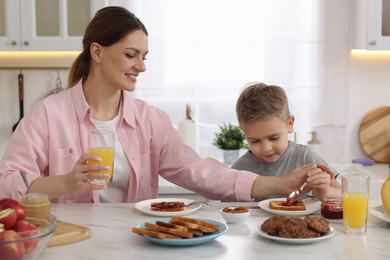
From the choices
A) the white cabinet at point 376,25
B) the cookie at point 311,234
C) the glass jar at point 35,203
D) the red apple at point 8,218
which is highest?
the white cabinet at point 376,25

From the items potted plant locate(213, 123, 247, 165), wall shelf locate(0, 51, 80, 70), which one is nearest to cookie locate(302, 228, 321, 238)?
potted plant locate(213, 123, 247, 165)

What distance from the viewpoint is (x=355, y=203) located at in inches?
73.7

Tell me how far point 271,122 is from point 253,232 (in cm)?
71

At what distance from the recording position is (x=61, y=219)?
2.05 meters

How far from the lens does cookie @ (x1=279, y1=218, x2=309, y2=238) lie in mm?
1755

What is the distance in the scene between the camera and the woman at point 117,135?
243 centimetres

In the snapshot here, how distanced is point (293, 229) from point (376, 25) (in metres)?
2.27

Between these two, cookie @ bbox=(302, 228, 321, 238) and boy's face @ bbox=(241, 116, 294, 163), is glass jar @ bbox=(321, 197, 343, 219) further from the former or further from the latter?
boy's face @ bbox=(241, 116, 294, 163)

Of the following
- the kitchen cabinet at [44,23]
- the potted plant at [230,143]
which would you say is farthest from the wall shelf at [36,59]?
the potted plant at [230,143]

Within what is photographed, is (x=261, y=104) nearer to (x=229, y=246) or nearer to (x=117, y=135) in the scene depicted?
(x=117, y=135)

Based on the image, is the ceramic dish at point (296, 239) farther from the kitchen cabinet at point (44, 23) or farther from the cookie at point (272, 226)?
the kitchen cabinet at point (44, 23)

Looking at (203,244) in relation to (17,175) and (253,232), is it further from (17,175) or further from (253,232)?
(17,175)

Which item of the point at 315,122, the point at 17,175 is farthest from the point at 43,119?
the point at 315,122

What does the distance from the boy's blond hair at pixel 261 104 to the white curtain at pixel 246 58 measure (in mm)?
1424
